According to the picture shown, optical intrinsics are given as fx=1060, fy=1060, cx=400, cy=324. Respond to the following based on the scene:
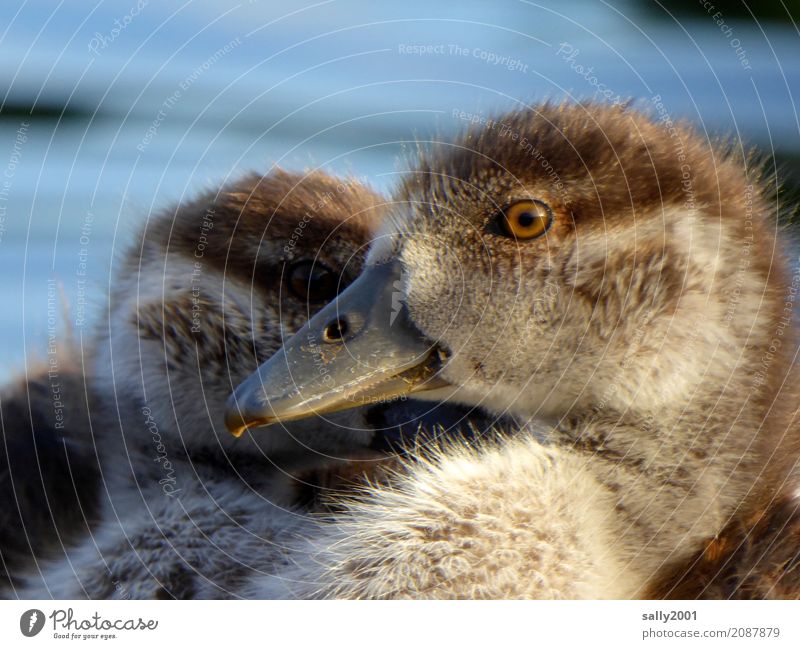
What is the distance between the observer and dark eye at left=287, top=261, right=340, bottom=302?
58.2 inches

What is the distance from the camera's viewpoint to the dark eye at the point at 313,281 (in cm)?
148

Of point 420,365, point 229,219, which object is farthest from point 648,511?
point 229,219

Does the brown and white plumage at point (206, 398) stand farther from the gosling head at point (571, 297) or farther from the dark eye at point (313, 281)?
the gosling head at point (571, 297)

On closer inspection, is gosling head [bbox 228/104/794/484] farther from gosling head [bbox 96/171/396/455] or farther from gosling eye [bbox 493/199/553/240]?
gosling head [bbox 96/171/396/455]

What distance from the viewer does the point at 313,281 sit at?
1480 millimetres

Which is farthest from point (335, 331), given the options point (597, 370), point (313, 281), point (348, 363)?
point (597, 370)

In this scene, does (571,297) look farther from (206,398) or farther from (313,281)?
(206,398)

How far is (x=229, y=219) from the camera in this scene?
5.15 feet

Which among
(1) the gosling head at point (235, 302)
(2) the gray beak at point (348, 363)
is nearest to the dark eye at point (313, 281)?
(1) the gosling head at point (235, 302)

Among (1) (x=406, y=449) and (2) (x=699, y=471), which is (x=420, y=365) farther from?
(2) (x=699, y=471)

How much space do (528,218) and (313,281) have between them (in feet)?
1.13

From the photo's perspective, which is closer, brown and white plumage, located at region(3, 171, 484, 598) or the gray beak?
the gray beak

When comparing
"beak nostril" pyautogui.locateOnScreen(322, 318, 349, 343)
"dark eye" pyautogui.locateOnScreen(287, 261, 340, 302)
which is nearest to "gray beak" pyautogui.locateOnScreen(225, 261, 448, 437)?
"beak nostril" pyautogui.locateOnScreen(322, 318, 349, 343)
